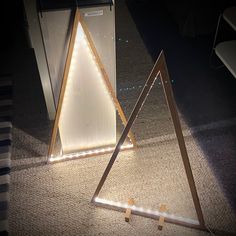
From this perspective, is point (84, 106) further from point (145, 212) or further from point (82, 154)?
point (145, 212)

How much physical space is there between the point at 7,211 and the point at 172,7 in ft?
8.52

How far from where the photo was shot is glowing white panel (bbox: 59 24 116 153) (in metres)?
1.83

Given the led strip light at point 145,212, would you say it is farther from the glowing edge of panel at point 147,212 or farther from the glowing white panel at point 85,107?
the glowing white panel at point 85,107

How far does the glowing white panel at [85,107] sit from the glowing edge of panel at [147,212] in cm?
43

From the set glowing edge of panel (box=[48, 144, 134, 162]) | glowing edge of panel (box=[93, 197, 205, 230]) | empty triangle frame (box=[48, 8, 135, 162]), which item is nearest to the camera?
empty triangle frame (box=[48, 8, 135, 162])

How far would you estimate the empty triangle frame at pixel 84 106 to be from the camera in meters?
1.79

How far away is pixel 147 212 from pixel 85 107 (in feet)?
2.42

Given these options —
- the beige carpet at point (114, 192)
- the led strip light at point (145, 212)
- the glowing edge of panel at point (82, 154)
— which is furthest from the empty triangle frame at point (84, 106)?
Result: the led strip light at point (145, 212)

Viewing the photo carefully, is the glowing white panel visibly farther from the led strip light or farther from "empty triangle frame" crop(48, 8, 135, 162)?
the led strip light

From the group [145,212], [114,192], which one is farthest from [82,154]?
[145,212]

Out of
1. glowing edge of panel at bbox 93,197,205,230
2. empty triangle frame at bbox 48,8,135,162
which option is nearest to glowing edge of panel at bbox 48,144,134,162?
empty triangle frame at bbox 48,8,135,162

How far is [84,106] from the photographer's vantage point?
2053 millimetres

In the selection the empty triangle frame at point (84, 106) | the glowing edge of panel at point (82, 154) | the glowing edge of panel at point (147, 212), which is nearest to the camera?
the empty triangle frame at point (84, 106)

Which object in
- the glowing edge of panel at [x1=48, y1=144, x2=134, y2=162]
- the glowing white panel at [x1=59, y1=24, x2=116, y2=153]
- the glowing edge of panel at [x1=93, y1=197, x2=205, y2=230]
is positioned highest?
the glowing white panel at [x1=59, y1=24, x2=116, y2=153]
